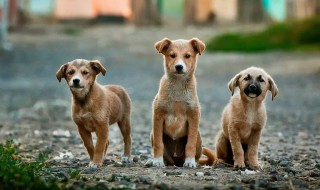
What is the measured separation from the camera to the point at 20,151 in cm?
940

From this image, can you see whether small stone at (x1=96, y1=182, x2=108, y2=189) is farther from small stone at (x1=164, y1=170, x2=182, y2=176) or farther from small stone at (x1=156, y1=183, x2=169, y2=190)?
small stone at (x1=164, y1=170, x2=182, y2=176)

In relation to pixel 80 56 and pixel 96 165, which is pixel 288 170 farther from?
pixel 80 56

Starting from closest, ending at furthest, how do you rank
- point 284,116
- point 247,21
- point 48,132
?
point 48,132 < point 284,116 < point 247,21

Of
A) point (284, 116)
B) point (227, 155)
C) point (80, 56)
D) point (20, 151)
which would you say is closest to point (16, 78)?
point (80, 56)

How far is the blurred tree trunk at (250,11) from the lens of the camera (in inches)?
1276

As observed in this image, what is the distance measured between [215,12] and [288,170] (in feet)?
87.5

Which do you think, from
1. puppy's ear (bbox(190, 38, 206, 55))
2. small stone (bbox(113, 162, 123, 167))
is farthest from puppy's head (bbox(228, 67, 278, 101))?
small stone (bbox(113, 162, 123, 167))

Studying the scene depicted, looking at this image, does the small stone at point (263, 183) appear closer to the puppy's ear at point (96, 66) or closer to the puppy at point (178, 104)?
the puppy at point (178, 104)

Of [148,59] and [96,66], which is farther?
[148,59]

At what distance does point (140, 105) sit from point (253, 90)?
863cm

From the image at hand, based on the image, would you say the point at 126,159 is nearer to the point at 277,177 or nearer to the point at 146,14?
the point at 277,177

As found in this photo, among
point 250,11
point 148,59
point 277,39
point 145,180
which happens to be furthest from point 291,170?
point 250,11

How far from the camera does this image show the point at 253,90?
7.65 meters

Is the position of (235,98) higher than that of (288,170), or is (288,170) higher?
(235,98)
